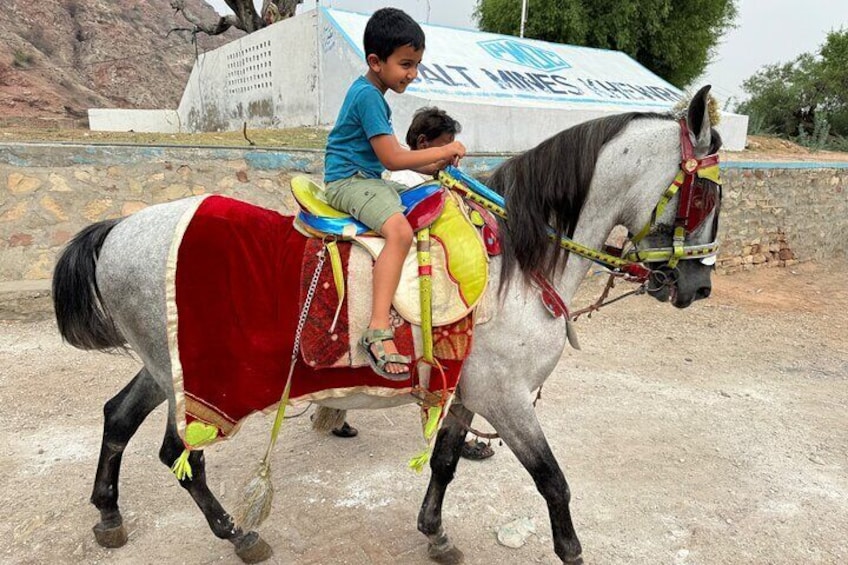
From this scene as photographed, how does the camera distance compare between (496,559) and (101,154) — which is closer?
(496,559)

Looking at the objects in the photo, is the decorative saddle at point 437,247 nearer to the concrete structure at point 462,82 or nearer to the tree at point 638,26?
the concrete structure at point 462,82

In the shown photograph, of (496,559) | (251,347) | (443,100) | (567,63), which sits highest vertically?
(567,63)

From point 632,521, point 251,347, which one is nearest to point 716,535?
point 632,521

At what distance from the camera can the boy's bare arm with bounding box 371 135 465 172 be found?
1.84m

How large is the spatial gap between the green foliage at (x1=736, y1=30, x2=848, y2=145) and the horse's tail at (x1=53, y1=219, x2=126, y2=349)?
71.0 ft

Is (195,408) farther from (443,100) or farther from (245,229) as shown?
(443,100)

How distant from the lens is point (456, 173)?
2.04m

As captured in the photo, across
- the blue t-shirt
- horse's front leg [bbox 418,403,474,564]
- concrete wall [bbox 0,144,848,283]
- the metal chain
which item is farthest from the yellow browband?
concrete wall [bbox 0,144,848,283]

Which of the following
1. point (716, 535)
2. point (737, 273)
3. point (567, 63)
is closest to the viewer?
point (716, 535)

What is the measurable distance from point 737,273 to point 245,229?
→ 26.3 feet

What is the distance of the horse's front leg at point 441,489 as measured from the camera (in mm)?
2387

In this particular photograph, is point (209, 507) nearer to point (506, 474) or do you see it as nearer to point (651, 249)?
point (506, 474)

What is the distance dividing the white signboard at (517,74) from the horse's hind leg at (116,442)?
19.2 feet

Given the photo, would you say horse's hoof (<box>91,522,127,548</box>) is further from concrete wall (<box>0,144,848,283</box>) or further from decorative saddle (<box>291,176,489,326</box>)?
concrete wall (<box>0,144,848,283</box>)
